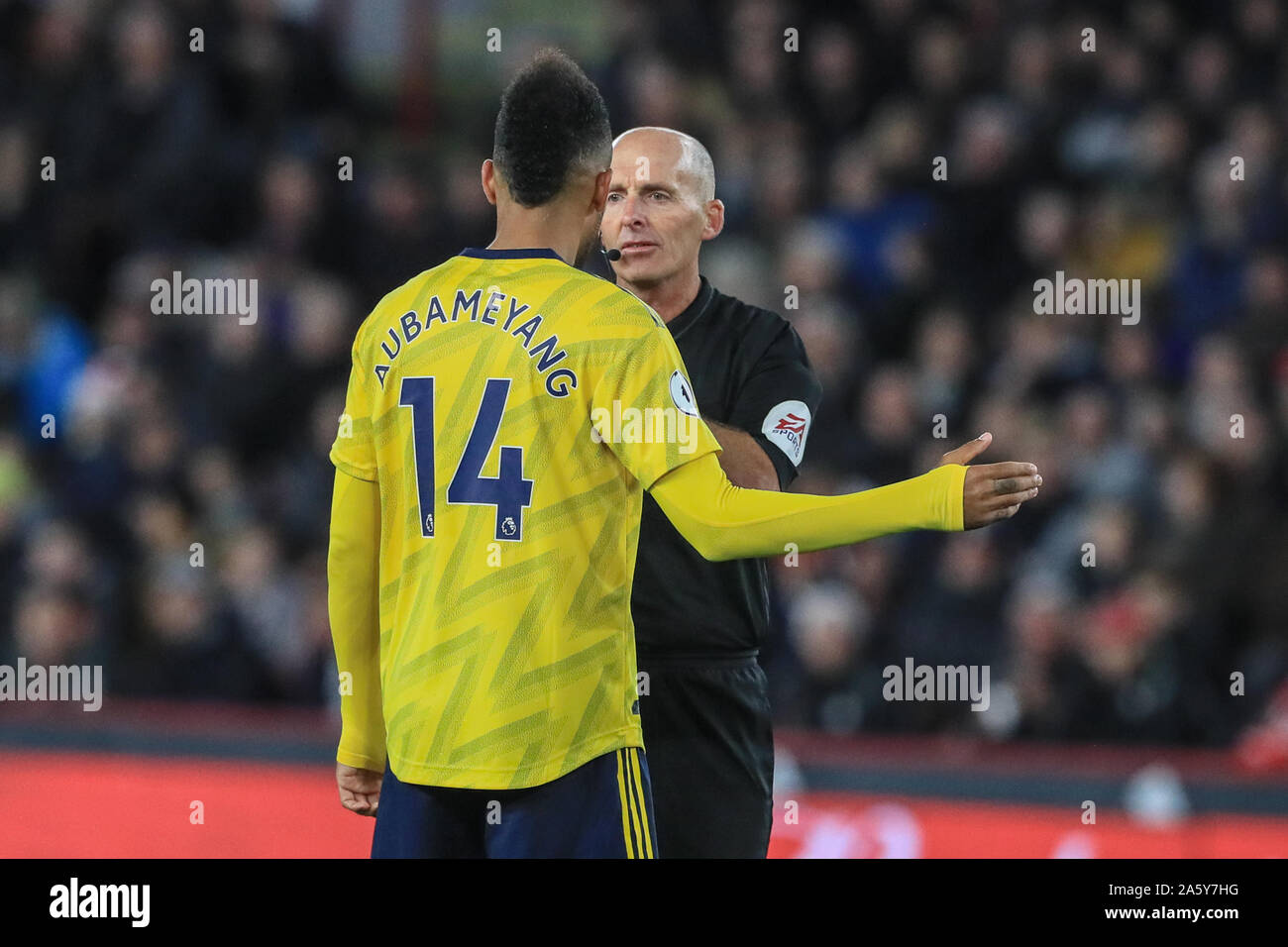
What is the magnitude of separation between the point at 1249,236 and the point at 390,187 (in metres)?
4.33

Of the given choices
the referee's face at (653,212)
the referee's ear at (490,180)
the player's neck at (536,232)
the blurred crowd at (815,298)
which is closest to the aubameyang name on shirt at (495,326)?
the player's neck at (536,232)

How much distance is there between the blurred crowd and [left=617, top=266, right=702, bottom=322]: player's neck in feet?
9.31

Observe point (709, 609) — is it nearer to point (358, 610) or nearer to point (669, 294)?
point (669, 294)

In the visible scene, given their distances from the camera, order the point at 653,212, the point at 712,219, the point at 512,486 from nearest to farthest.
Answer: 1. the point at 512,486
2. the point at 653,212
3. the point at 712,219

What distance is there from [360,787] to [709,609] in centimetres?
99

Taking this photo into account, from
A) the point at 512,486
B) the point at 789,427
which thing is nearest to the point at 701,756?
the point at 789,427

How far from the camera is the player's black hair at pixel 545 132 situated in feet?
10.1

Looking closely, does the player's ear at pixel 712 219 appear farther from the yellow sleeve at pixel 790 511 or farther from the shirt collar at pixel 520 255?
the yellow sleeve at pixel 790 511

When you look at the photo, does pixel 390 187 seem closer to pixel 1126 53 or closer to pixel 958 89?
pixel 958 89

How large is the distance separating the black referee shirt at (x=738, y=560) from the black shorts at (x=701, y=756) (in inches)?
2.4

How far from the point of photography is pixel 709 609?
3947 millimetres

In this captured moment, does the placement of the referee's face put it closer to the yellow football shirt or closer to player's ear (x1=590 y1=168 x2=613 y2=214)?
player's ear (x1=590 y1=168 x2=613 y2=214)

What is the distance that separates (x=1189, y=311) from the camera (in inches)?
320
